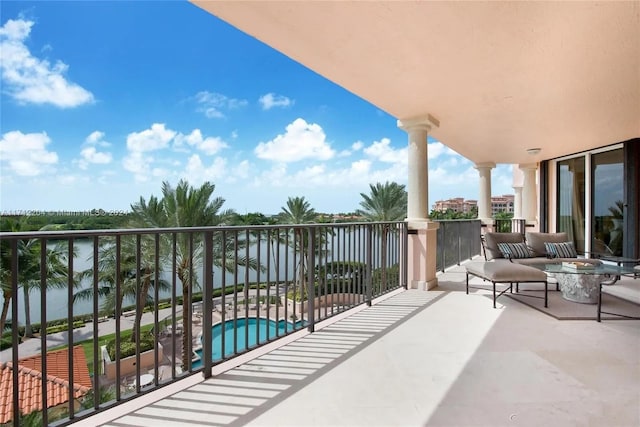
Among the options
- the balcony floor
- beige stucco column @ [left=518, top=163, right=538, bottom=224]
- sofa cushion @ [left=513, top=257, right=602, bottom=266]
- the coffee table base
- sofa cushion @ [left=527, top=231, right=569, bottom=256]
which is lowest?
the balcony floor

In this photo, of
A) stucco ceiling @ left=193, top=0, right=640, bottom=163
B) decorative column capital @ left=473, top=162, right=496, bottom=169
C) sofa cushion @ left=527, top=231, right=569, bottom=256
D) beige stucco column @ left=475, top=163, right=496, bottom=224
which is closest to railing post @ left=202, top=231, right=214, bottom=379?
stucco ceiling @ left=193, top=0, right=640, bottom=163

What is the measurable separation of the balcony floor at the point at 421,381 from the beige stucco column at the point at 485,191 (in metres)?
5.46

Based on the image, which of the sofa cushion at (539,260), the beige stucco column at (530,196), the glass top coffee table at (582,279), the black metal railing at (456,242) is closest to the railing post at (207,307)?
the glass top coffee table at (582,279)

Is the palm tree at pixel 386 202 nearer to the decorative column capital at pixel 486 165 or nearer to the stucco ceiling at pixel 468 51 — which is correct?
the decorative column capital at pixel 486 165

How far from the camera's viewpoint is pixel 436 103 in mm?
3865

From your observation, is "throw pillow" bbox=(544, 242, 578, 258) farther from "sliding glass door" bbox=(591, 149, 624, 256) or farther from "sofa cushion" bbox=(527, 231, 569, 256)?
"sliding glass door" bbox=(591, 149, 624, 256)

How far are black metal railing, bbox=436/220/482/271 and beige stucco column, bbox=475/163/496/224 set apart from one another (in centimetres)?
53

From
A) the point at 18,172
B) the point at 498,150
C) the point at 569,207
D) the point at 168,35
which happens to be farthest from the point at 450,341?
the point at 168,35

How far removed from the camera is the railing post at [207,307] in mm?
1887

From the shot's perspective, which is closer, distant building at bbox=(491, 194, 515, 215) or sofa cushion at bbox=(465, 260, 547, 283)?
sofa cushion at bbox=(465, 260, 547, 283)

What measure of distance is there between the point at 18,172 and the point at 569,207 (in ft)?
91.4

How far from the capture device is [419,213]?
4418 mm

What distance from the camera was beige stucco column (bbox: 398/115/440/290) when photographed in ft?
14.2

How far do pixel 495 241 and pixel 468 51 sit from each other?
3652 mm
